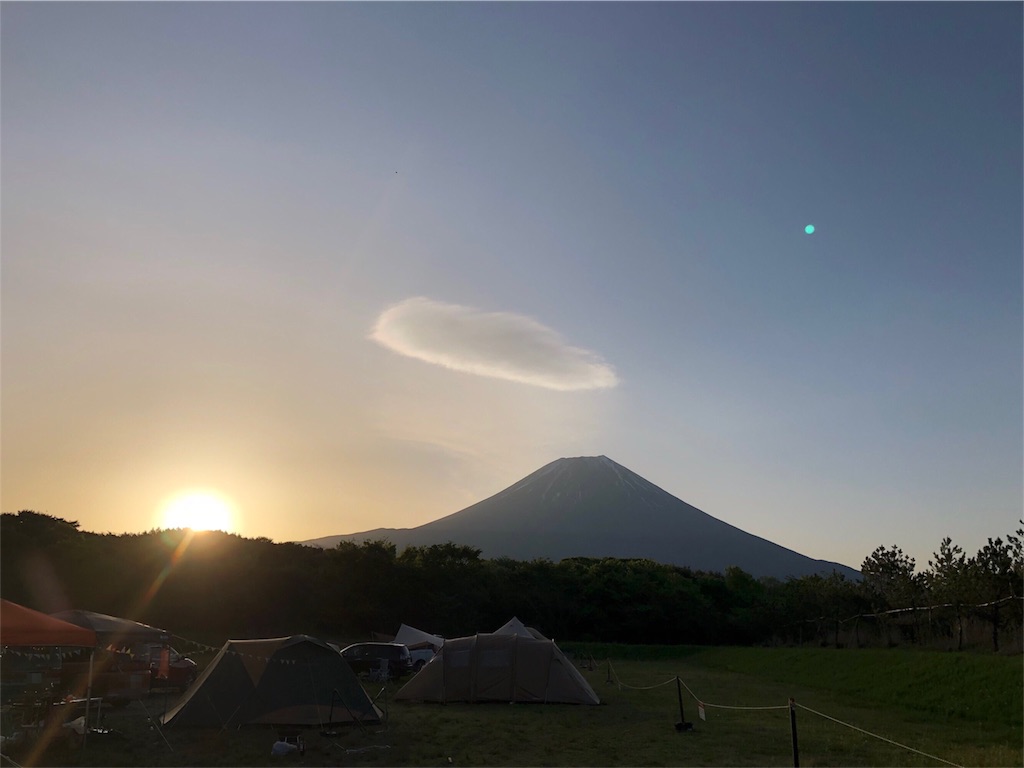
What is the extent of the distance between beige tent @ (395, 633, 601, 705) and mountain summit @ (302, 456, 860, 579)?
271 ft

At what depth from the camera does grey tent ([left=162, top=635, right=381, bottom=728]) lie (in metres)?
13.1

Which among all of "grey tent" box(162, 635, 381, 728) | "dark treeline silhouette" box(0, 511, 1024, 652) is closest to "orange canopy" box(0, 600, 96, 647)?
"grey tent" box(162, 635, 381, 728)

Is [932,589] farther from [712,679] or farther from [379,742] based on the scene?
[379,742]

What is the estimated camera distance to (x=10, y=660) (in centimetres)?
1598

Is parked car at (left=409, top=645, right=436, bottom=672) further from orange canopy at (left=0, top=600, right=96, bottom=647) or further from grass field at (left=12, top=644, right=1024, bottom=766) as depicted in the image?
orange canopy at (left=0, top=600, right=96, bottom=647)

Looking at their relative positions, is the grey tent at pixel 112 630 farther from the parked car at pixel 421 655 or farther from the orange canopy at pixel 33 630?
the parked car at pixel 421 655

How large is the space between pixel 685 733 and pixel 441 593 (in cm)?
3040

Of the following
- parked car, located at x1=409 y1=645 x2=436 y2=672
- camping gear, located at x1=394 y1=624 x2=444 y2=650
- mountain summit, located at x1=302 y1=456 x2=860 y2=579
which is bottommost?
parked car, located at x1=409 y1=645 x2=436 y2=672

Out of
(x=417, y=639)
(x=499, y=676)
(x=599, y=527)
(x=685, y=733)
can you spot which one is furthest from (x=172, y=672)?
(x=599, y=527)

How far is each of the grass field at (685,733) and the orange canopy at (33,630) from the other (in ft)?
5.28

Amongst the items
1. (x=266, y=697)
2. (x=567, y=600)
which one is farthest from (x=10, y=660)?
(x=567, y=600)

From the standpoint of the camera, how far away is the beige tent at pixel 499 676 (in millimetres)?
17312

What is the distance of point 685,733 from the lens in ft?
44.1

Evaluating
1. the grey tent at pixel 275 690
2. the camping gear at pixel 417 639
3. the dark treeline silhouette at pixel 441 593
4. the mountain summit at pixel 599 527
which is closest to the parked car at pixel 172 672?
the grey tent at pixel 275 690
